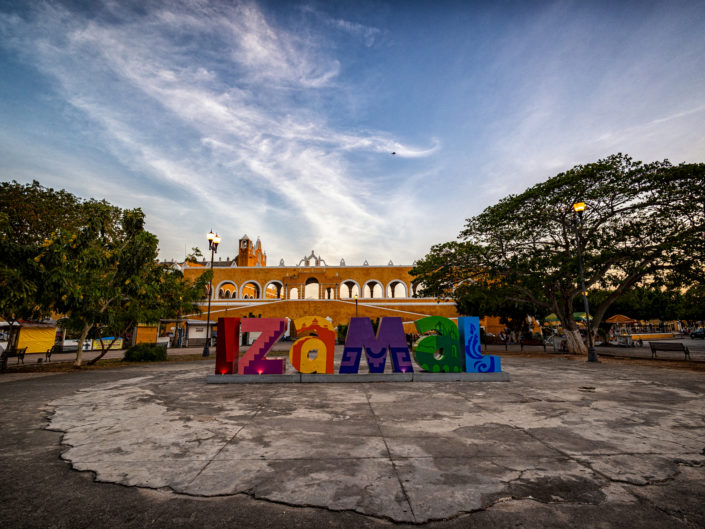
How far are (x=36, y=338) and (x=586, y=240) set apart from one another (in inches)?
1327

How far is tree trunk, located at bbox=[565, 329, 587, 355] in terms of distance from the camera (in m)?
18.6

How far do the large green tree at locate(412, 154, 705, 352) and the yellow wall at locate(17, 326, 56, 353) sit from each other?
83.1ft

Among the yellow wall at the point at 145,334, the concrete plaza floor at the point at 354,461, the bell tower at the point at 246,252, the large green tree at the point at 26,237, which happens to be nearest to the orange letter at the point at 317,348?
the concrete plaza floor at the point at 354,461

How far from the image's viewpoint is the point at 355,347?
9.57m

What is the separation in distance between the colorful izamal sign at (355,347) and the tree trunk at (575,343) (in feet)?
40.9

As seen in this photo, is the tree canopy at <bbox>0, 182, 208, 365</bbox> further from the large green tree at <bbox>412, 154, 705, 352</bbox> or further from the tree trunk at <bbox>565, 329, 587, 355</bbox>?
the tree trunk at <bbox>565, 329, 587, 355</bbox>

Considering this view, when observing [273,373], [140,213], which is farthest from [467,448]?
[140,213]

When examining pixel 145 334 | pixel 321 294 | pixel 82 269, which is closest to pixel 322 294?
pixel 321 294

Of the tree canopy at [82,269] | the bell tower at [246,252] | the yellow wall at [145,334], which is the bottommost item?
the yellow wall at [145,334]

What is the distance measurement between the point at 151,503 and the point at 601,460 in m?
4.75

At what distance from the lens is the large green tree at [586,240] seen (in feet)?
48.9

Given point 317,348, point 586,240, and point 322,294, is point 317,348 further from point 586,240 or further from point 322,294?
point 322,294

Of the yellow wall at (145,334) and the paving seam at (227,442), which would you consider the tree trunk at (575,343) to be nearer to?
the paving seam at (227,442)

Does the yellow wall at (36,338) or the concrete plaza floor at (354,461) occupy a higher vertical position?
the yellow wall at (36,338)
